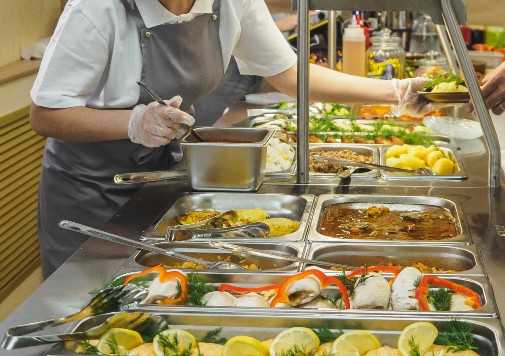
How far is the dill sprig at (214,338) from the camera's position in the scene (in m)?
1.42

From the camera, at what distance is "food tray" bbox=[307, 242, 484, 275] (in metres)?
1.83

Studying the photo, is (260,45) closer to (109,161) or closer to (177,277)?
(109,161)

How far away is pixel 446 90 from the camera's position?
2545mm

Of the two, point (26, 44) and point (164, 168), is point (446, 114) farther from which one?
point (26, 44)

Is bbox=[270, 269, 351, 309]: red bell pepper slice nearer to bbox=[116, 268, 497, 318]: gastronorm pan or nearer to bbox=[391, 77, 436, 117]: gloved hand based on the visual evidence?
bbox=[116, 268, 497, 318]: gastronorm pan

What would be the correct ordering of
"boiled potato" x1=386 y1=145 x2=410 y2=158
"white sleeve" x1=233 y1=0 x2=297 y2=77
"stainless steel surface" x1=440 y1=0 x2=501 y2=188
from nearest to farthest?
"stainless steel surface" x1=440 y1=0 x2=501 y2=188 → "boiled potato" x1=386 y1=145 x2=410 y2=158 → "white sleeve" x1=233 y1=0 x2=297 y2=77

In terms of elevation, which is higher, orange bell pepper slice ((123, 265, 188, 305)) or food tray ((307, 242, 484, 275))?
orange bell pepper slice ((123, 265, 188, 305))

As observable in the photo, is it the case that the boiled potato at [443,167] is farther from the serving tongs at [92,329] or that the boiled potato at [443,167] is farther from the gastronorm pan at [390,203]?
the serving tongs at [92,329]

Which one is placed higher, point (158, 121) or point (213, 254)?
point (158, 121)

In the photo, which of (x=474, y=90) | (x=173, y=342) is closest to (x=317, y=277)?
(x=173, y=342)

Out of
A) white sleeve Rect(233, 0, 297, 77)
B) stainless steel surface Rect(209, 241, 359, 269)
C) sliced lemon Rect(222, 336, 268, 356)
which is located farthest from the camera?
white sleeve Rect(233, 0, 297, 77)

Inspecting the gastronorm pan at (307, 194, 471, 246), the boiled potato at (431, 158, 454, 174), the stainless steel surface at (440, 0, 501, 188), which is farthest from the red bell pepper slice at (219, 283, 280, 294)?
the boiled potato at (431, 158, 454, 174)

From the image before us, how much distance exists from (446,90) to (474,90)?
1.09ft

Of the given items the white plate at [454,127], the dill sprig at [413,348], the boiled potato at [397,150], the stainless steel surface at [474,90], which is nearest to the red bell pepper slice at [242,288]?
the dill sprig at [413,348]
